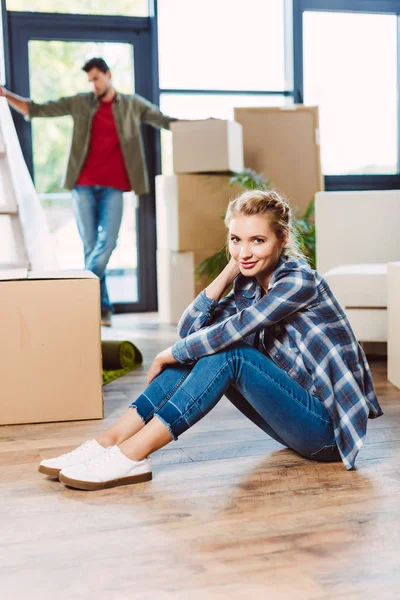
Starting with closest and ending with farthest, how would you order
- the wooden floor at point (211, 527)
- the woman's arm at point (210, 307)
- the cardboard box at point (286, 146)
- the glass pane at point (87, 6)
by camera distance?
the wooden floor at point (211, 527) < the woman's arm at point (210, 307) < the glass pane at point (87, 6) < the cardboard box at point (286, 146)

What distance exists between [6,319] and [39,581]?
42.8 inches

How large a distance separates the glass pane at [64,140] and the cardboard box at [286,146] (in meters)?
0.85

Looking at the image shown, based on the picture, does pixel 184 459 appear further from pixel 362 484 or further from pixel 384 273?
pixel 384 273

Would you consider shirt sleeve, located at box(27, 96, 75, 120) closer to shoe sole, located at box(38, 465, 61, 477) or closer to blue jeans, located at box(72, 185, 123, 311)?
blue jeans, located at box(72, 185, 123, 311)

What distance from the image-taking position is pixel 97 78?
4234 millimetres

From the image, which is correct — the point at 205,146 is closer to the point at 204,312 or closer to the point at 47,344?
the point at 47,344

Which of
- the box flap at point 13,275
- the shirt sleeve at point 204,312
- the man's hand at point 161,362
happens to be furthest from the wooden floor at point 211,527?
the box flap at point 13,275

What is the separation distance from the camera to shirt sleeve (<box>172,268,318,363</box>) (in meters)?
1.64

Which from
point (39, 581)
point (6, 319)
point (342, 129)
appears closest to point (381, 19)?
point (342, 129)

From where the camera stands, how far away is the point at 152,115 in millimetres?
4426

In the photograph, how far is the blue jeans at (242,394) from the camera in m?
1.63

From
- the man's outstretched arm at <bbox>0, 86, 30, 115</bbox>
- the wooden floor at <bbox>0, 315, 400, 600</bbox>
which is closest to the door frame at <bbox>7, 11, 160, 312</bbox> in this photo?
the man's outstretched arm at <bbox>0, 86, 30, 115</bbox>

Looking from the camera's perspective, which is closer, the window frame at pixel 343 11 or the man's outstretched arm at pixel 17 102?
the man's outstretched arm at pixel 17 102

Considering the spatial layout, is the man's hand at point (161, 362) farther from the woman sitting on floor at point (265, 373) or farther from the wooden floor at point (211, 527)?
the wooden floor at point (211, 527)
